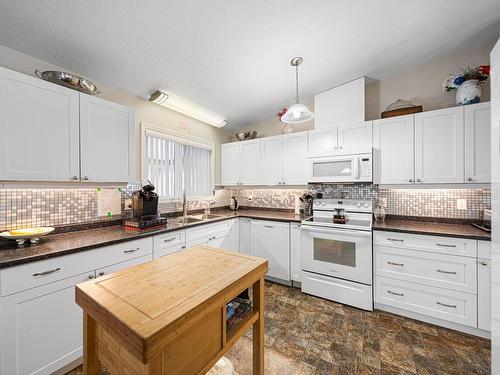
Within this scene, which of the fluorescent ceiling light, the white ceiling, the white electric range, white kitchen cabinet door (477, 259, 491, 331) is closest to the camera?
the white ceiling

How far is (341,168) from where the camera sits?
2633 mm

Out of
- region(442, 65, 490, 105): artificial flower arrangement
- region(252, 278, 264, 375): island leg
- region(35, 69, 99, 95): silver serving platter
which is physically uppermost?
region(442, 65, 490, 105): artificial flower arrangement

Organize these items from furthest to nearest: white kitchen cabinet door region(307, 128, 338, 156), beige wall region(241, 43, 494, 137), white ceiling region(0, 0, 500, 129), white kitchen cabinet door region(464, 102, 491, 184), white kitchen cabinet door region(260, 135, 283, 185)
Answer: white kitchen cabinet door region(260, 135, 283, 185) → white kitchen cabinet door region(307, 128, 338, 156) → beige wall region(241, 43, 494, 137) → white kitchen cabinet door region(464, 102, 491, 184) → white ceiling region(0, 0, 500, 129)

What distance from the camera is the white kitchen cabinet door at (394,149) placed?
93.6 inches

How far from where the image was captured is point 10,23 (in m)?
1.44

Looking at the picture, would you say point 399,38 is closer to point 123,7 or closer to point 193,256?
point 123,7

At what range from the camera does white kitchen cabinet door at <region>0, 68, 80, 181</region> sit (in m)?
1.42

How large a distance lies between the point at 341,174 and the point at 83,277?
9.16ft

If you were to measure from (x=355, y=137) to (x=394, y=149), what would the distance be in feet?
1.52

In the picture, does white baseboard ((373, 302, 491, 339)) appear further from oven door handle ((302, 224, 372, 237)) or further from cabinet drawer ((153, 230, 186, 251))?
cabinet drawer ((153, 230, 186, 251))

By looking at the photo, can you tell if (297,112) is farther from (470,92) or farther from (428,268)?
(428,268)

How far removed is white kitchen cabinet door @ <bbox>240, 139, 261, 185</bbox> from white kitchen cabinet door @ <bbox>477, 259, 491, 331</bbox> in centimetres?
261

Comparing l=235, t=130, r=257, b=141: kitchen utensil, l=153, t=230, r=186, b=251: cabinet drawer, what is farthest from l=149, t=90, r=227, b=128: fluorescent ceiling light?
l=153, t=230, r=186, b=251: cabinet drawer

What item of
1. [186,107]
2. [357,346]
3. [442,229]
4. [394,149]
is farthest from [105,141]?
[442,229]
